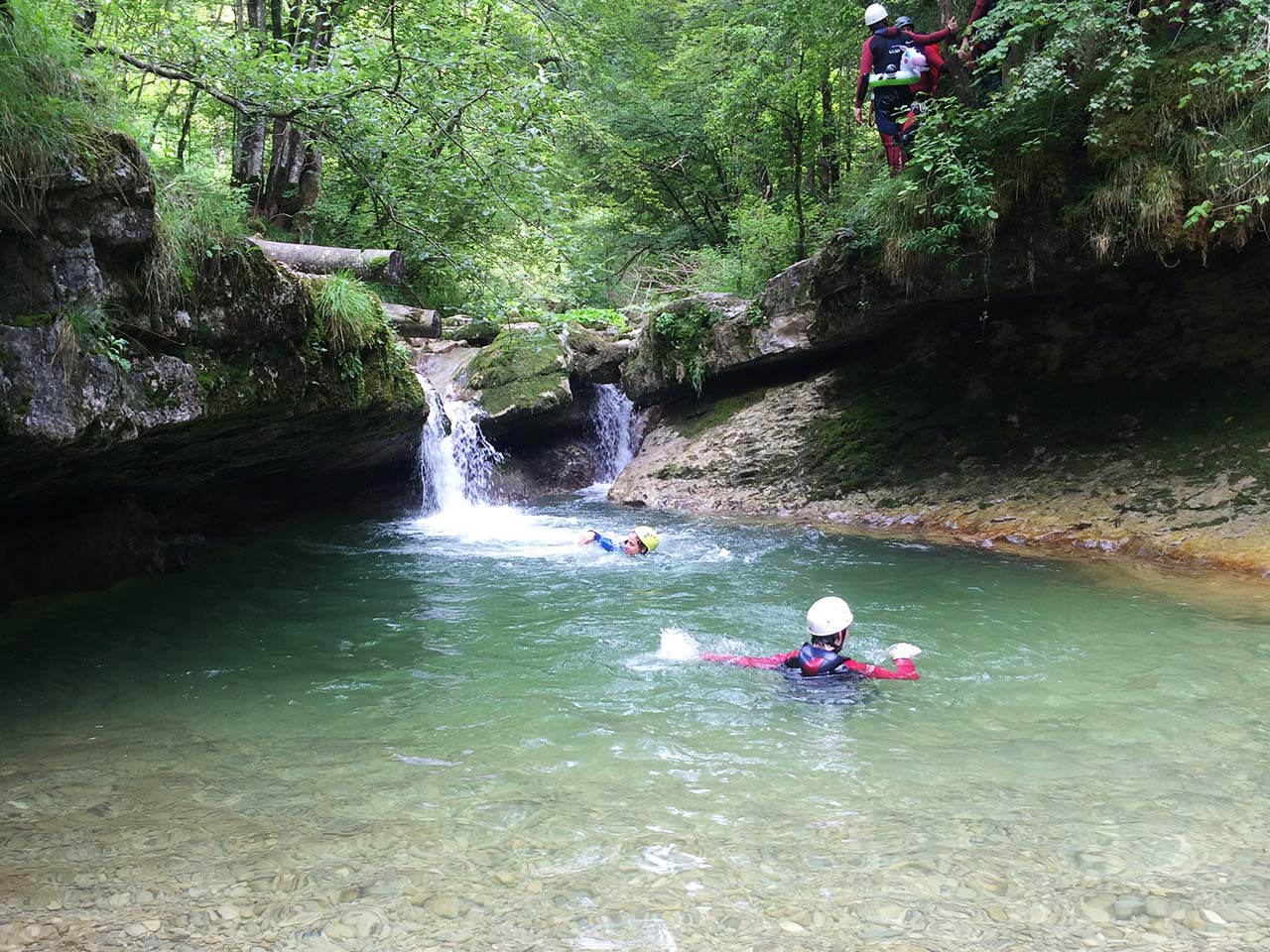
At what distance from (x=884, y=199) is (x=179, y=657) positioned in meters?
8.40


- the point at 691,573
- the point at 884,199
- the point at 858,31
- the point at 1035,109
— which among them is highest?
the point at 858,31

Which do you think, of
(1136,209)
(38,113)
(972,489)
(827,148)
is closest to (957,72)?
(1136,209)

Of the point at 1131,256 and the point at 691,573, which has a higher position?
the point at 1131,256

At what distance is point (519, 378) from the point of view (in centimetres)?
1434

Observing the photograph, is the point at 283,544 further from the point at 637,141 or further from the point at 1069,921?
the point at 637,141

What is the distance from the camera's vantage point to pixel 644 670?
17.7 ft

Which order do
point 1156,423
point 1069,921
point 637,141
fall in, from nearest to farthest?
point 1069,921 < point 1156,423 < point 637,141

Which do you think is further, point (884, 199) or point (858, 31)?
point (858, 31)

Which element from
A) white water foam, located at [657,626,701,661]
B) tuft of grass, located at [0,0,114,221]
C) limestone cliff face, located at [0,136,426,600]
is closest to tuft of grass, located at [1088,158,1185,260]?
white water foam, located at [657,626,701,661]

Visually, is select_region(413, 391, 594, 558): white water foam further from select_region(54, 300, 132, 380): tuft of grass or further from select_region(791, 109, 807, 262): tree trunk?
select_region(791, 109, 807, 262): tree trunk

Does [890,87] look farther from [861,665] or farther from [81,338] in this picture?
[81,338]

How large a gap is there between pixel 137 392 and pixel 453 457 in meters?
8.28

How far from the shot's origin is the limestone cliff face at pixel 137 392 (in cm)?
432

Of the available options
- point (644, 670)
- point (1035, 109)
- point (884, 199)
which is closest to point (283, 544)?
point (644, 670)
